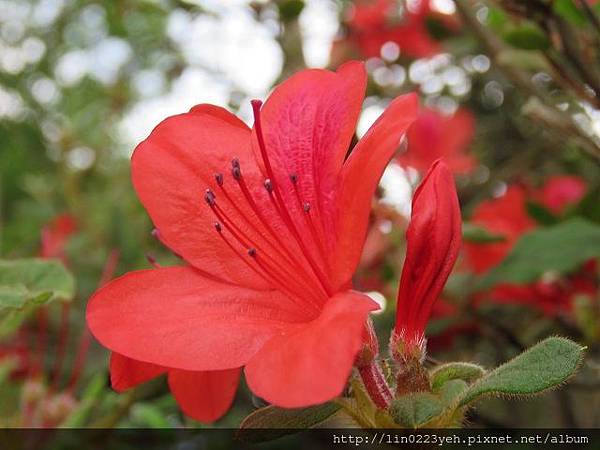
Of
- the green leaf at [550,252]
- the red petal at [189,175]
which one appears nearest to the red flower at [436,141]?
the green leaf at [550,252]

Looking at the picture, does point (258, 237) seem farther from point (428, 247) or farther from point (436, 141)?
point (436, 141)

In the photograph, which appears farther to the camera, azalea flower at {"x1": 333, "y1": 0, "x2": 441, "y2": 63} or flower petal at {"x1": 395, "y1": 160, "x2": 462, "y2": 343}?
azalea flower at {"x1": 333, "y1": 0, "x2": 441, "y2": 63}

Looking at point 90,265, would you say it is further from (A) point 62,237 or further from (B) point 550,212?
(B) point 550,212

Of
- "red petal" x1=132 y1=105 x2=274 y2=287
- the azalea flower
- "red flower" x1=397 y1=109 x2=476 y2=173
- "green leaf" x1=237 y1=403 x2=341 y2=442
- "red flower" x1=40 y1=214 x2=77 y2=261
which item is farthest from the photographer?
the azalea flower

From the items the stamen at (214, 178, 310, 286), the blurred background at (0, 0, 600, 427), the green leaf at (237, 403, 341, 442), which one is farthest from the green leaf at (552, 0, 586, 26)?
the green leaf at (237, 403, 341, 442)

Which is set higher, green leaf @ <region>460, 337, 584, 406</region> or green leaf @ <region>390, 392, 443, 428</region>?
green leaf @ <region>460, 337, 584, 406</region>

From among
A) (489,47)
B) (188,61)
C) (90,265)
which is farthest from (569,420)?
(188,61)

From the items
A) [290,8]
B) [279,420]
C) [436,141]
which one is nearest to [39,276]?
[279,420]

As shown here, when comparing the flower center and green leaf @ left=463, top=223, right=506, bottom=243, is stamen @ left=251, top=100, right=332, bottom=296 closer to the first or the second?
the flower center
